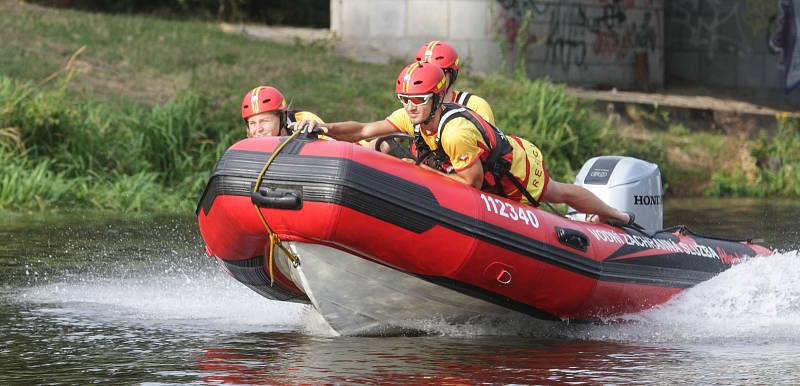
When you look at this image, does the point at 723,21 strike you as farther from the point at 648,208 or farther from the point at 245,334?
the point at 245,334

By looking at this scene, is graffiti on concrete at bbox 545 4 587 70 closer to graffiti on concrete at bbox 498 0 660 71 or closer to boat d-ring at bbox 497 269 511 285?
graffiti on concrete at bbox 498 0 660 71

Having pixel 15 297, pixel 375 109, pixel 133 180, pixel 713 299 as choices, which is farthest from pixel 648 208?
pixel 375 109

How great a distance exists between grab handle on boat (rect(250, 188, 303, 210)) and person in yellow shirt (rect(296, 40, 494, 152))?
1.34 m

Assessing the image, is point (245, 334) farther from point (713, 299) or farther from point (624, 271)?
point (713, 299)

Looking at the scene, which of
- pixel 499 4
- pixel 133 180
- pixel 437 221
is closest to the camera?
pixel 437 221

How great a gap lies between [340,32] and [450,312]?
11.9 meters

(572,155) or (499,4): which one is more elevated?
(499,4)

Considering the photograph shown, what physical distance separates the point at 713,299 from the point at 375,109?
834 centimetres

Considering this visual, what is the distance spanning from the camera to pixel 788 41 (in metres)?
20.0

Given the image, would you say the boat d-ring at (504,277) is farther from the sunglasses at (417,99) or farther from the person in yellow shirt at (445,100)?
the person in yellow shirt at (445,100)

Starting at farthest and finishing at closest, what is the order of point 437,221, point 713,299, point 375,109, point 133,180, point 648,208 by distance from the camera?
point 375,109 → point 133,180 → point 648,208 → point 713,299 → point 437,221

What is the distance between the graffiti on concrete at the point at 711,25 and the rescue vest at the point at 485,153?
1399cm

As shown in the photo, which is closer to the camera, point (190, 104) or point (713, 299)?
point (713, 299)

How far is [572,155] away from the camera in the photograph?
1505 cm
